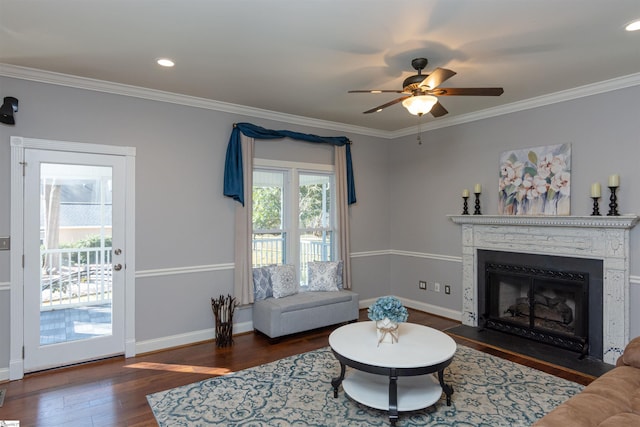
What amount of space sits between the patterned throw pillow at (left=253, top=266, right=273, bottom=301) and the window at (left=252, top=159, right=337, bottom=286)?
0.73ft

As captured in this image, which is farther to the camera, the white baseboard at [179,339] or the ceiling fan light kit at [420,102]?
the white baseboard at [179,339]

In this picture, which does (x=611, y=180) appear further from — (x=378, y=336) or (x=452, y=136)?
(x=378, y=336)

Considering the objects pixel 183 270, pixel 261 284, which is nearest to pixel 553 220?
pixel 261 284

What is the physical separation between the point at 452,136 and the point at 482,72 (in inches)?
69.5

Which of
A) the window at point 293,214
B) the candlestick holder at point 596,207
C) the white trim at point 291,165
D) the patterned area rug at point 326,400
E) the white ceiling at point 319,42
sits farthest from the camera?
the window at point 293,214

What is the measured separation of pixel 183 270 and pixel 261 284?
0.94m

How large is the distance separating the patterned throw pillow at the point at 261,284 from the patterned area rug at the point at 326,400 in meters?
1.10

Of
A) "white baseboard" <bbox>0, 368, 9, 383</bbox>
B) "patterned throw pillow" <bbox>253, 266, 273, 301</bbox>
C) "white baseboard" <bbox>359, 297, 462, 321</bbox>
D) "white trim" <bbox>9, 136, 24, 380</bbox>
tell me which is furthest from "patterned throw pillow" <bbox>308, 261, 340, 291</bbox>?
"white baseboard" <bbox>0, 368, 9, 383</bbox>

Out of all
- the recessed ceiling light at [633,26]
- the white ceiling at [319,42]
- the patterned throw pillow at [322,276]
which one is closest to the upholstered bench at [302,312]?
the patterned throw pillow at [322,276]

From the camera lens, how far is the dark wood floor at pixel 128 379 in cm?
271

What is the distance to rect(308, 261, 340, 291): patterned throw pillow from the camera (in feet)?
16.0

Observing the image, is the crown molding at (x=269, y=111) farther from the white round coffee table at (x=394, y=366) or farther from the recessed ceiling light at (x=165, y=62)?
the white round coffee table at (x=394, y=366)

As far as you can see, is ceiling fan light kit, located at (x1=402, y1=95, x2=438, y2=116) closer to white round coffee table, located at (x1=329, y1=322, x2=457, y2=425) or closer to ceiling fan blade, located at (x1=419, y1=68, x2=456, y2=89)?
ceiling fan blade, located at (x1=419, y1=68, x2=456, y2=89)

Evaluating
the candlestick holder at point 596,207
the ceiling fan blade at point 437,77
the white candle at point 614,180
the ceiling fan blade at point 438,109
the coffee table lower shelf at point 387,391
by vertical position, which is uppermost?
the ceiling fan blade at point 437,77
